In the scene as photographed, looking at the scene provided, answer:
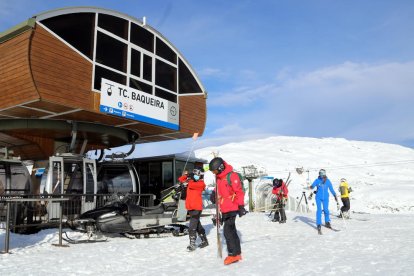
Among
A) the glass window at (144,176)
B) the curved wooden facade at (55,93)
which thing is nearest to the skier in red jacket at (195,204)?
the curved wooden facade at (55,93)

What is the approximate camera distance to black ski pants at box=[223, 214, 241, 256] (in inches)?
258

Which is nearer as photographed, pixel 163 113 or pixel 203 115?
pixel 163 113

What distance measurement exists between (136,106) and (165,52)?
125 inches

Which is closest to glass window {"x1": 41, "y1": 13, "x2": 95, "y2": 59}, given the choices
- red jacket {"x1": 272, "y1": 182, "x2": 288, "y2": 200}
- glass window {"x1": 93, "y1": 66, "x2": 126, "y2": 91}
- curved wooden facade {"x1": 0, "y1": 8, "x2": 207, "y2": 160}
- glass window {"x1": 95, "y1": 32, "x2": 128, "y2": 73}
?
curved wooden facade {"x1": 0, "y1": 8, "x2": 207, "y2": 160}

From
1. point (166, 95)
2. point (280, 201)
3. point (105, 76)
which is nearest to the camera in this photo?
point (105, 76)

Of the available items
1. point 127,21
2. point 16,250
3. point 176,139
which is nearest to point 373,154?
point 176,139

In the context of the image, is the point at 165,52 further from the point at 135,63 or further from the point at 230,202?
the point at 230,202

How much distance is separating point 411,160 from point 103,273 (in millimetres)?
61718

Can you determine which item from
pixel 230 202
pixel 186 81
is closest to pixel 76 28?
pixel 186 81

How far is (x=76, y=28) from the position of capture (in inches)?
472

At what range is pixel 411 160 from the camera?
192 feet

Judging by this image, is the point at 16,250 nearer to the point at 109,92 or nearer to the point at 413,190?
the point at 109,92

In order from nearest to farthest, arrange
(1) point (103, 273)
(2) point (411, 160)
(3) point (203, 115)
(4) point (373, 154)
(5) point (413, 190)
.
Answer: (1) point (103, 273)
(3) point (203, 115)
(5) point (413, 190)
(2) point (411, 160)
(4) point (373, 154)

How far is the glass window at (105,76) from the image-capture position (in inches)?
491
